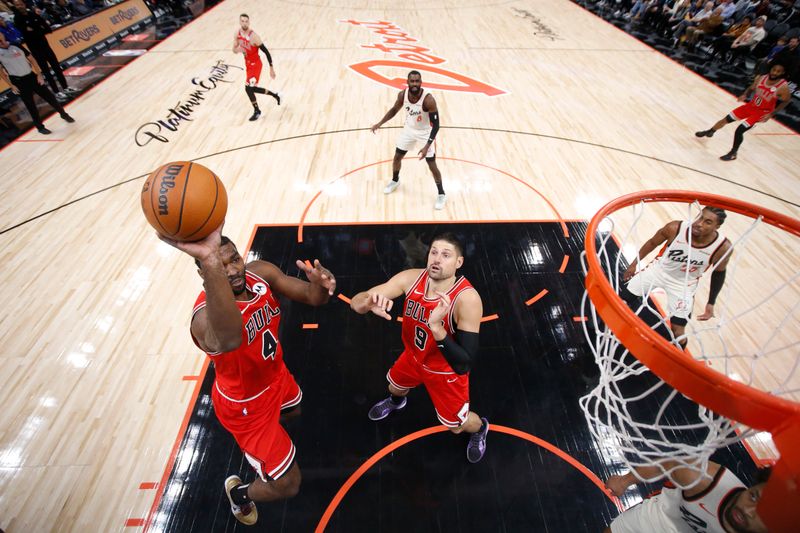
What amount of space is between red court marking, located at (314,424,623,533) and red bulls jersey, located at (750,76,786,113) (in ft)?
22.7

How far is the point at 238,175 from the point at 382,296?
16.9ft

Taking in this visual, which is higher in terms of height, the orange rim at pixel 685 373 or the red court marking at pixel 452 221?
the orange rim at pixel 685 373

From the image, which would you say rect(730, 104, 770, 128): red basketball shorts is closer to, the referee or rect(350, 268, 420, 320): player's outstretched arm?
rect(350, 268, 420, 320): player's outstretched arm

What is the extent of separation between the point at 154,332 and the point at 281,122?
528cm

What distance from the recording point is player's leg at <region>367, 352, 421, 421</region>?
2939 millimetres

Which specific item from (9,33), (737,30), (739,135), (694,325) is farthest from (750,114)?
(9,33)

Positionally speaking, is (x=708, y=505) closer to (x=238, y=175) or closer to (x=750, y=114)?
(x=238, y=175)

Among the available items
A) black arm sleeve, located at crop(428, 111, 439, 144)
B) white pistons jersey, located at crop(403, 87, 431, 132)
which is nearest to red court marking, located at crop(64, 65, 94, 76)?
white pistons jersey, located at crop(403, 87, 431, 132)

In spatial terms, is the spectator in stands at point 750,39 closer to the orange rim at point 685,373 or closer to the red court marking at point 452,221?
the red court marking at point 452,221

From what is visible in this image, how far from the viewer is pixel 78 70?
1002 centimetres

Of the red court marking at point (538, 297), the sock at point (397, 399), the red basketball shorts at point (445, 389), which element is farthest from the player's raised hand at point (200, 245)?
the red court marking at point (538, 297)

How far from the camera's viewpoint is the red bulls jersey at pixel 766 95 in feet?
19.9

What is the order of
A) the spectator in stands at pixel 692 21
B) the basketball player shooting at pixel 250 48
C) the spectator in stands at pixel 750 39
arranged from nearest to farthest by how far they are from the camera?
the basketball player shooting at pixel 250 48, the spectator in stands at pixel 750 39, the spectator in stands at pixel 692 21

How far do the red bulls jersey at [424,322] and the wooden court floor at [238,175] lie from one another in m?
2.33
